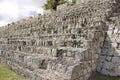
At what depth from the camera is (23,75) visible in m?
9.38

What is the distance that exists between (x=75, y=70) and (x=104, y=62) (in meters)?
1.53

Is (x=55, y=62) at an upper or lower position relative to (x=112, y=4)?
lower

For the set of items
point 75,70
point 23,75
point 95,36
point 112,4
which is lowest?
point 23,75

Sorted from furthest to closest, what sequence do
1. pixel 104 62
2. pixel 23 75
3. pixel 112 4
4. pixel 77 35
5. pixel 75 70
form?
pixel 112 4, pixel 23 75, pixel 77 35, pixel 104 62, pixel 75 70

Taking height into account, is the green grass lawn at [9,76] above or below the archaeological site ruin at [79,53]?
below

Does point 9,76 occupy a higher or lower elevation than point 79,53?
lower

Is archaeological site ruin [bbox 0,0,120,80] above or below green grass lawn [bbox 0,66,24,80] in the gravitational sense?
above

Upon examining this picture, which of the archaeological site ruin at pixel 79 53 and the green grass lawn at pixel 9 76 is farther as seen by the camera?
the green grass lawn at pixel 9 76

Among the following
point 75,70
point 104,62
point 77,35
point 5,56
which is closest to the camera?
point 75,70

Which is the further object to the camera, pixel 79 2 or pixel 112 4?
pixel 79 2

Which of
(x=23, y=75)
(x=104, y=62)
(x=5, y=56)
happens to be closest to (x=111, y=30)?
(x=104, y=62)

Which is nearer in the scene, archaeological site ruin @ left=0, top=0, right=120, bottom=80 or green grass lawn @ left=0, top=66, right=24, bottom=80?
archaeological site ruin @ left=0, top=0, right=120, bottom=80

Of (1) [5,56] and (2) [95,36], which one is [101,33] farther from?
(1) [5,56]

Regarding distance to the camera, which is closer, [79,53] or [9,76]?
[79,53]
